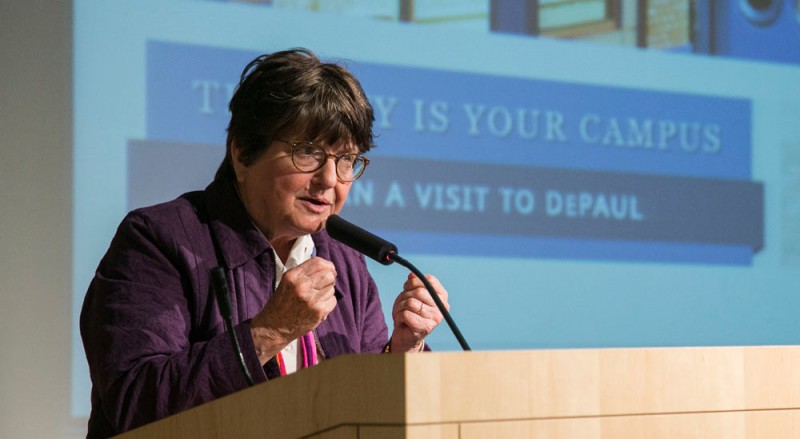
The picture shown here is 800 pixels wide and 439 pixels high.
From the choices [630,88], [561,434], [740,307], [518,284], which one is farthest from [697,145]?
[561,434]

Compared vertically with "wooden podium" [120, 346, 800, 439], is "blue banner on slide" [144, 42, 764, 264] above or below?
above

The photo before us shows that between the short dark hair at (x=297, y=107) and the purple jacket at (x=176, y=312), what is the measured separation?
0.12m

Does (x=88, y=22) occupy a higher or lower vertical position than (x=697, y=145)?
higher

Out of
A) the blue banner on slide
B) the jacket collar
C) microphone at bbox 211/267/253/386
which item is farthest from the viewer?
the blue banner on slide

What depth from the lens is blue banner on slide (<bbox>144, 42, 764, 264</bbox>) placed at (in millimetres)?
3084

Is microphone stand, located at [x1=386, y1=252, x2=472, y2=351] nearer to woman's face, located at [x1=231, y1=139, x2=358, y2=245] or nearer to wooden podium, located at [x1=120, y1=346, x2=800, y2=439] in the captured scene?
woman's face, located at [x1=231, y1=139, x2=358, y2=245]

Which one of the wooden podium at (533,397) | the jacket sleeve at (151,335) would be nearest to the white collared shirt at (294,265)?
the jacket sleeve at (151,335)

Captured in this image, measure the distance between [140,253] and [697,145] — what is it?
2.55 m

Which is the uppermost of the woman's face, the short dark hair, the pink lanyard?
the short dark hair

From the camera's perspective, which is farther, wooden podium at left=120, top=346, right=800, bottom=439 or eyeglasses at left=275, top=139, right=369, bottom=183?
eyeglasses at left=275, top=139, right=369, bottom=183

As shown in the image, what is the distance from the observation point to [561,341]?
11.3ft

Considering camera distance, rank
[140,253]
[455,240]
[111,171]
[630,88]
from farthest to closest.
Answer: [630,88] → [455,240] → [111,171] → [140,253]

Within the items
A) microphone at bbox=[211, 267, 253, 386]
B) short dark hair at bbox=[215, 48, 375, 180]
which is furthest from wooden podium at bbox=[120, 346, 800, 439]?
short dark hair at bbox=[215, 48, 375, 180]

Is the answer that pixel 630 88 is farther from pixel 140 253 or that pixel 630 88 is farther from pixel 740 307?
pixel 140 253
